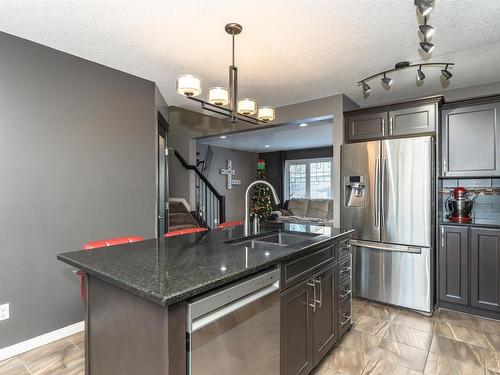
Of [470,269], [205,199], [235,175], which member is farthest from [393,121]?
[235,175]

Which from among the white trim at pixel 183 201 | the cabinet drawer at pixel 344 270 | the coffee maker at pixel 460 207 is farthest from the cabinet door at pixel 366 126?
the white trim at pixel 183 201

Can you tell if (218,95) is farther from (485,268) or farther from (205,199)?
(205,199)

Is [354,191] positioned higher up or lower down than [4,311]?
higher up

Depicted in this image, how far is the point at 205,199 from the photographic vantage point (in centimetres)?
613

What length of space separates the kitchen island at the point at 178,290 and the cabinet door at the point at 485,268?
1.71 m

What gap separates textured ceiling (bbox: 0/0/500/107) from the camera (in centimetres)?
197

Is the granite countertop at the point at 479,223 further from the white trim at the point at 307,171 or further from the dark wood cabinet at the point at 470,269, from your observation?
the white trim at the point at 307,171

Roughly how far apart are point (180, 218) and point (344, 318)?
331 centimetres

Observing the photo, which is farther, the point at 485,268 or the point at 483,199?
the point at 483,199

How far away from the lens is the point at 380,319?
300cm

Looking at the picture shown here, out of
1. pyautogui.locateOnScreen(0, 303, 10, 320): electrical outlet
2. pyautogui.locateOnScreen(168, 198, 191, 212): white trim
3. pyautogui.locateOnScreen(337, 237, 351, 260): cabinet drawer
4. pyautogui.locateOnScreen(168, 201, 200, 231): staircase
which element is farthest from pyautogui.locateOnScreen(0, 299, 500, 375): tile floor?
pyautogui.locateOnScreen(168, 198, 191, 212): white trim

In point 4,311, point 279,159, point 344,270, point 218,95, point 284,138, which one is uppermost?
point 284,138

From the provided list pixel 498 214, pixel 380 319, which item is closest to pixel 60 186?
pixel 380 319

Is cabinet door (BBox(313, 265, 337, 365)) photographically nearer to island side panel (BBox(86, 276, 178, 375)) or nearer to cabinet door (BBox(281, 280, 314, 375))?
cabinet door (BBox(281, 280, 314, 375))
